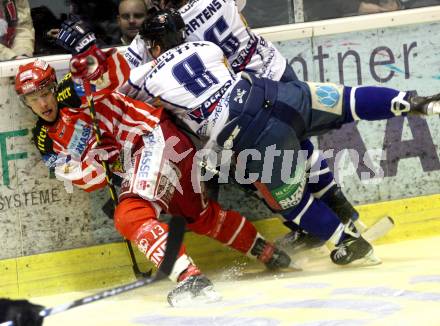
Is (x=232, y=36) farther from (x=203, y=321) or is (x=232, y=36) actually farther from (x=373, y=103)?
(x=203, y=321)

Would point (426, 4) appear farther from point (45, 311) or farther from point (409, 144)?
point (45, 311)

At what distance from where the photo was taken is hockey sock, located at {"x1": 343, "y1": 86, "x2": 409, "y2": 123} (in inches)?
170

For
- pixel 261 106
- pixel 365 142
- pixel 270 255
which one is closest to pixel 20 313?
pixel 261 106

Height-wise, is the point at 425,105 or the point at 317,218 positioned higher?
the point at 425,105

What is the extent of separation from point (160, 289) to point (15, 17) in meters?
1.45

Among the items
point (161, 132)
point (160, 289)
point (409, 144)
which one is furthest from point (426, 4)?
point (160, 289)

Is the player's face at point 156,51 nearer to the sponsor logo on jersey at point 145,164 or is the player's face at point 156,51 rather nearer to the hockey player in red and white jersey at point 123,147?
the hockey player in red and white jersey at point 123,147

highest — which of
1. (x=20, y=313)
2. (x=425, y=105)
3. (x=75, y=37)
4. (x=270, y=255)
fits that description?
(x=20, y=313)

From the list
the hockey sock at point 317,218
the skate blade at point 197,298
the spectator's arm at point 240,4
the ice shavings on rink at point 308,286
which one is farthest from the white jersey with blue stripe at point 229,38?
the skate blade at point 197,298

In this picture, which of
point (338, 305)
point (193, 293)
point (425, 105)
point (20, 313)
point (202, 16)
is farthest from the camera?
point (202, 16)

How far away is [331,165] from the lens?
16.6 feet

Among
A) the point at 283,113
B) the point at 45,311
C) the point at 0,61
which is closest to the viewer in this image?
the point at 45,311

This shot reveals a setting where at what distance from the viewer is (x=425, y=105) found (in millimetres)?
4242

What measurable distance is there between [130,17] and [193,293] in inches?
60.6
